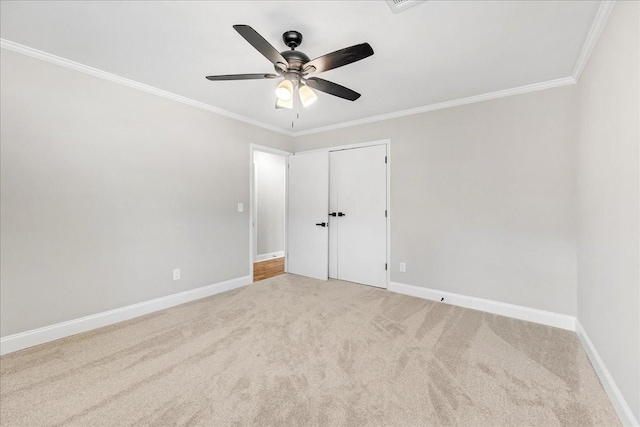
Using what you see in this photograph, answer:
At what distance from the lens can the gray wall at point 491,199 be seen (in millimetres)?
2604

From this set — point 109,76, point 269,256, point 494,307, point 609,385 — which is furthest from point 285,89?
point 269,256

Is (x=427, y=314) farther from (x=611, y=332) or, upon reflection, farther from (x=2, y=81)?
(x=2, y=81)

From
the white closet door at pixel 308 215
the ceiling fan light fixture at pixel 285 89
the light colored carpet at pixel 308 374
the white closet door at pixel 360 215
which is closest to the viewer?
the light colored carpet at pixel 308 374

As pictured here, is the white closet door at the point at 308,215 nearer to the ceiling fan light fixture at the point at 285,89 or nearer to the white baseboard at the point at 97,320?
the white baseboard at the point at 97,320

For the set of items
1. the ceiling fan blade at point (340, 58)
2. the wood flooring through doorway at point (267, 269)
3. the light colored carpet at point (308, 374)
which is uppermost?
the ceiling fan blade at point (340, 58)

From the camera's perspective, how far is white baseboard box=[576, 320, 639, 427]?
1388 mm

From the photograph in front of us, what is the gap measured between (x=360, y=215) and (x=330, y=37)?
2.43 m

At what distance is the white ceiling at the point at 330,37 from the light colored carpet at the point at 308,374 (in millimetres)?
2387

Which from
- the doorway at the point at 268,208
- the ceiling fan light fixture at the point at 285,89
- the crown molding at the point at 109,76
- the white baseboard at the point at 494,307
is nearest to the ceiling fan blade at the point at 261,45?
the ceiling fan light fixture at the point at 285,89

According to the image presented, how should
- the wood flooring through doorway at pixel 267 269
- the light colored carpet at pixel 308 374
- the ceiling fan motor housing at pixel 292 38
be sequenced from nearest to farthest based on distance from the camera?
1. the light colored carpet at pixel 308 374
2. the ceiling fan motor housing at pixel 292 38
3. the wood flooring through doorway at pixel 267 269

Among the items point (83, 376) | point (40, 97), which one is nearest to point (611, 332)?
point (83, 376)

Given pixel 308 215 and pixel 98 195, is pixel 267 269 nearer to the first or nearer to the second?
pixel 308 215

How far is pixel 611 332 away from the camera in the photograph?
1659mm

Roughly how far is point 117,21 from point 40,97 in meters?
1.07
